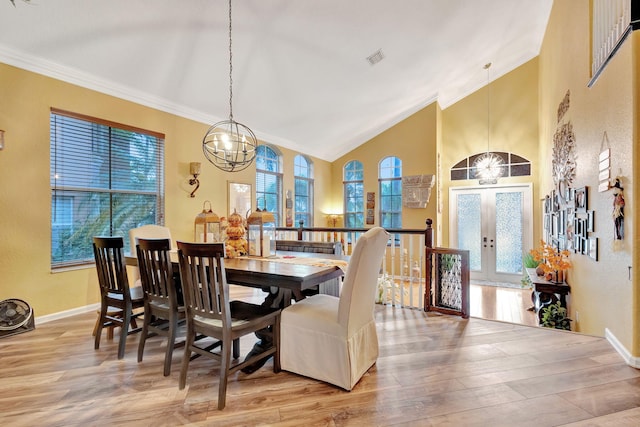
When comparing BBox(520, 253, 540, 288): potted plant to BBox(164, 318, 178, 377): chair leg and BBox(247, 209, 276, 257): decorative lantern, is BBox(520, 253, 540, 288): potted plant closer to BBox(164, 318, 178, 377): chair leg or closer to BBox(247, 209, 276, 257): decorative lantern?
BBox(247, 209, 276, 257): decorative lantern

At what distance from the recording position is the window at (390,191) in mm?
7805

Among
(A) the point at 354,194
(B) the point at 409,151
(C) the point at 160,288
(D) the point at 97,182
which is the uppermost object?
(B) the point at 409,151

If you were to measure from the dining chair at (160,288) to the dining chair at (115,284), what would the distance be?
0.21 m

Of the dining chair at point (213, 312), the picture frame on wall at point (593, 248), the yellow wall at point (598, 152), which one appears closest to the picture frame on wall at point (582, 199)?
the yellow wall at point (598, 152)

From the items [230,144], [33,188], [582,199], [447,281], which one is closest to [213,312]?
[230,144]

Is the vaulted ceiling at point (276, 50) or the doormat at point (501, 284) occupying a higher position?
the vaulted ceiling at point (276, 50)

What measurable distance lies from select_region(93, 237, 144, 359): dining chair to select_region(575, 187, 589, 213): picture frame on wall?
4.48 metres

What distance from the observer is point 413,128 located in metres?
7.54

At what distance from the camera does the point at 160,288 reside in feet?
8.04

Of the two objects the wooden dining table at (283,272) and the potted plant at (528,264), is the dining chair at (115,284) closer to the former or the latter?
the wooden dining table at (283,272)

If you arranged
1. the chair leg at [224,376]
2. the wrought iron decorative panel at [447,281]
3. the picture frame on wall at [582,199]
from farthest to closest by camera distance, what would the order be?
the wrought iron decorative panel at [447,281] → the picture frame on wall at [582,199] → the chair leg at [224,376]

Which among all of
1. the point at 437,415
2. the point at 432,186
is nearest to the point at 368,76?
the point at 432,186

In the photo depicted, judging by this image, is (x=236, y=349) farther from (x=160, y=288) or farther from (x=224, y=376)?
(x=160, y=288)

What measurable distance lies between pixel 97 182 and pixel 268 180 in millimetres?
3293
